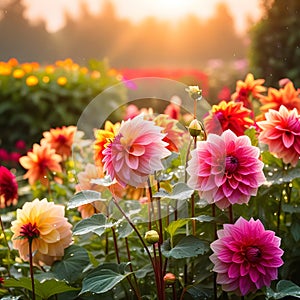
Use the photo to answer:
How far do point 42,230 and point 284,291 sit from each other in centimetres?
59

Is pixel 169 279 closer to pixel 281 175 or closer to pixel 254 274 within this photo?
pixel 254 274

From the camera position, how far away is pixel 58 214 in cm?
165

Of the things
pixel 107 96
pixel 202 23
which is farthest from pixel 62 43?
pixel 107 96

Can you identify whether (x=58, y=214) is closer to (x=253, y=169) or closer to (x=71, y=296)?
(x=71, y=296)

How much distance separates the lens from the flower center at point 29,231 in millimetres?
1539

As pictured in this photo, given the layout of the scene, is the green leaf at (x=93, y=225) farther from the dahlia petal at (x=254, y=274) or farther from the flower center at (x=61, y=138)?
the flower center at (x=61, y=138)

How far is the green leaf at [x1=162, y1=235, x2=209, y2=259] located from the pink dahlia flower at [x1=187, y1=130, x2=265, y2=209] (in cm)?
11

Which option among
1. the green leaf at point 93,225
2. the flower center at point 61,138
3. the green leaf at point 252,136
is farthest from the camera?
the flower center at point 61,138

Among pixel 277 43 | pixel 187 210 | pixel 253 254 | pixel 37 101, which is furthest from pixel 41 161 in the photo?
pixel 277 43

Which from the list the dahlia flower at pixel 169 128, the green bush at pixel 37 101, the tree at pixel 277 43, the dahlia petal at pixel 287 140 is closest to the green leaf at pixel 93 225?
the dahlia flower at pixel 169 128

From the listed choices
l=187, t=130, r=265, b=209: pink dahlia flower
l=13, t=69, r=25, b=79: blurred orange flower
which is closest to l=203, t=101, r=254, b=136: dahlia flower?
l=187, t=130, r=265, b=209: pink dahlia flower

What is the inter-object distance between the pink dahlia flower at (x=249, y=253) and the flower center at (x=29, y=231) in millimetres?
428

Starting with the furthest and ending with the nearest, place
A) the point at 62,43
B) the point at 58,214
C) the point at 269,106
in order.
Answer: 1. the point at 62,43
2. the point at 269,106
3. the point at 58,214

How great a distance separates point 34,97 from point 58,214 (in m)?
3.60
